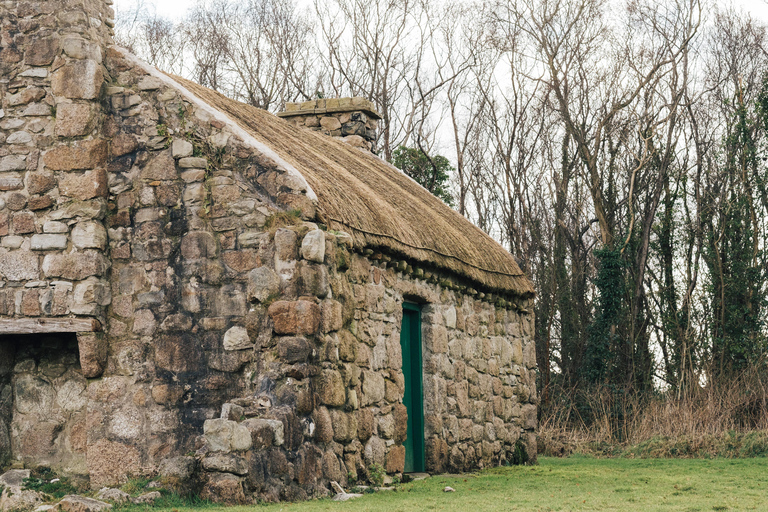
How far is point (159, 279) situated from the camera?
7211mm

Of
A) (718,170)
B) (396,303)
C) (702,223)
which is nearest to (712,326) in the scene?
(702,223)

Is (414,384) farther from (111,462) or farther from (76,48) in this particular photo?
(76,48)

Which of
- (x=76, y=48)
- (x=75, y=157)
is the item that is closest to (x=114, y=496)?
(x=75, y=157)

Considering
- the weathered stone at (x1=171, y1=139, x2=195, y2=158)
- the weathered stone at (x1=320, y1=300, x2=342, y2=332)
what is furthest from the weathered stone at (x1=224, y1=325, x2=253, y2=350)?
the weathered stone at (x1=171, y1=139, x2=195, y2=158)

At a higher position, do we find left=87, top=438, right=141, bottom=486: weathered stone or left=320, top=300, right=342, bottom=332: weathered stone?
left=320, top=300, right=342, bottom=332: weathered stone

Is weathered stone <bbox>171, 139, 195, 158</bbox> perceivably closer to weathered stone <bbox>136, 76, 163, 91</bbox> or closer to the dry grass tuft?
weathered stone <bbox>136, 76, 163, 91</bbox>

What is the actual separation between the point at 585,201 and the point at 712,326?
4477 mm

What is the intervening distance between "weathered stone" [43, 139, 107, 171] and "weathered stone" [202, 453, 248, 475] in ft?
9.35

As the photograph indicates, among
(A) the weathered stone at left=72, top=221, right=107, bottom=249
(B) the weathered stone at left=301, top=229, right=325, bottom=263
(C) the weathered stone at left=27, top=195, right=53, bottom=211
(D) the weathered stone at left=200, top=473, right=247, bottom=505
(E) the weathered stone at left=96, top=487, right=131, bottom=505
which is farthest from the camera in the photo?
(C) the weathered stone at left=27, top=195, right=53, bottom=211

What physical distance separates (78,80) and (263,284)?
243cm

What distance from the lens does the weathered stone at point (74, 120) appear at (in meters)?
7.42

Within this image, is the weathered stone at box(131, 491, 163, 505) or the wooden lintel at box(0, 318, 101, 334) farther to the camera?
the wooden lintel at box(0, 318, 101, 334)

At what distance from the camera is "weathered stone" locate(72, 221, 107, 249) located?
23.8 ft

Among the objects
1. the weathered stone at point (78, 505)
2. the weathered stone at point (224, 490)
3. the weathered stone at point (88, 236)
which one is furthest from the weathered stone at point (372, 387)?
the weathered stone at point (78, 505)
